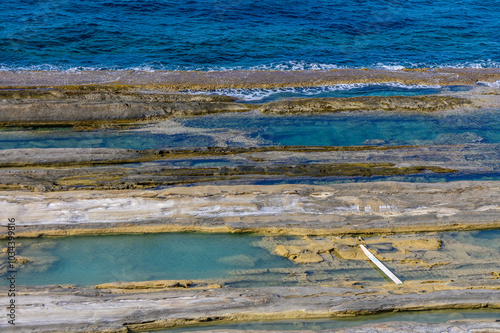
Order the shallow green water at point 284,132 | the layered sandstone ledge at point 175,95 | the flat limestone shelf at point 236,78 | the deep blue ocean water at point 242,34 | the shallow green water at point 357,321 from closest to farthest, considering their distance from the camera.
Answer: the shallow green water at point 357,321 < the shallow green water at point 284,132 < the layered sandstone ledge at point 175,95 < the flat limestone shelf at point 236,78 < the deep blue ocean water at point 242,34

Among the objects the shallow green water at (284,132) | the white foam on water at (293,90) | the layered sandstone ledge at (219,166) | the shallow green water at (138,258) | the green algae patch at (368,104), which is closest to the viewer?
the shallow green water at (138,258)

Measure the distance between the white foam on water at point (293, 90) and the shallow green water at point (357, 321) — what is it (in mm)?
7725

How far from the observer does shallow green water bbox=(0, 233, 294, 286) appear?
18.6 ft

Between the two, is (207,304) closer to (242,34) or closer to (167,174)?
(167,174)

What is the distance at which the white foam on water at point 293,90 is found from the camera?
468 inches

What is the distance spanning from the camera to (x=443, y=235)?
6.66 meters

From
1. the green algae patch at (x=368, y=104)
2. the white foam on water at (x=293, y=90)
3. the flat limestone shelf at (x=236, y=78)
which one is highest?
the flat limestone shelf at (x=236, y=78)

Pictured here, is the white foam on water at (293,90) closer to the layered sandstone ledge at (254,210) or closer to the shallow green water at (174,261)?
the layered sandstone ledge at (254,210)

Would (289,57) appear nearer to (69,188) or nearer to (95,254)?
(69,188)

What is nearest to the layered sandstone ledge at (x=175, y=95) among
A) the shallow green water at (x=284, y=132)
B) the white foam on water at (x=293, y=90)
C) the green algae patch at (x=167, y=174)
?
the white foam on water at (x=293, y=90)

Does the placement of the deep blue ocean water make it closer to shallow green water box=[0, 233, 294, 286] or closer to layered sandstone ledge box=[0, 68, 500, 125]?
layered sandstone ledge box=[0, 68, 500, 125]

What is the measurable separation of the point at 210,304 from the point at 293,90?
876 cm

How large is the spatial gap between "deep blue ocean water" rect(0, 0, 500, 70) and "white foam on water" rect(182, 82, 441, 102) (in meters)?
1.83

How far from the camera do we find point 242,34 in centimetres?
1658
